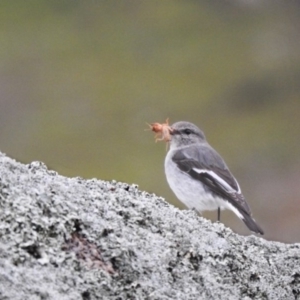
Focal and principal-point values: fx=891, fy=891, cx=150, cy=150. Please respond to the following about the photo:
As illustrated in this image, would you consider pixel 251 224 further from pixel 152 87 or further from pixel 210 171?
pixel 152 87

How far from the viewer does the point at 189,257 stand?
3943 millimetres

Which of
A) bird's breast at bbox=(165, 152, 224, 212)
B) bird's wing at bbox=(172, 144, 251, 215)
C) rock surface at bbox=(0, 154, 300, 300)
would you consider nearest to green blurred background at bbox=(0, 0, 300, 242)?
bird's wing at bbox=(172, 144, 251, 215)

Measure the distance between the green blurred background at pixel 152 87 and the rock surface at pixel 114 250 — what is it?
13.5 m

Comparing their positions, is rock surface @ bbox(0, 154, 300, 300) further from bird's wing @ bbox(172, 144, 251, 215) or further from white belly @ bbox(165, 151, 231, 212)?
white belly @ bbox(165, 151, 231, 212)

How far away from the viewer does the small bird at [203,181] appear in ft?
28.0

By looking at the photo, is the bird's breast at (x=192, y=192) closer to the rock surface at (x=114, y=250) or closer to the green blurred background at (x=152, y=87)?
the rock surface at (x=114, y=250)

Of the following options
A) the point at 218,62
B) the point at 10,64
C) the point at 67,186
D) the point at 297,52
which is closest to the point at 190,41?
the point at 218,62

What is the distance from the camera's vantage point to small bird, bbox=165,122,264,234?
855cm

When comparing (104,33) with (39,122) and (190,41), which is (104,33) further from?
(39,122)

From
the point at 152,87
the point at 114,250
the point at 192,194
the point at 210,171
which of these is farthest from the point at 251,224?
the point at 152,87

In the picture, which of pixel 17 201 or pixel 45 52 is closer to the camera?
pixel 17 201

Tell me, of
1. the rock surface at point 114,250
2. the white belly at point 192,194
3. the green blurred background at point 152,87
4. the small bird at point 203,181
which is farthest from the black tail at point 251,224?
the green blurred background at point 152,87

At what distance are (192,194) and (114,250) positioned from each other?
5347 mm

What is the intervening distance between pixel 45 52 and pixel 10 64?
Result: 3.93 ft
